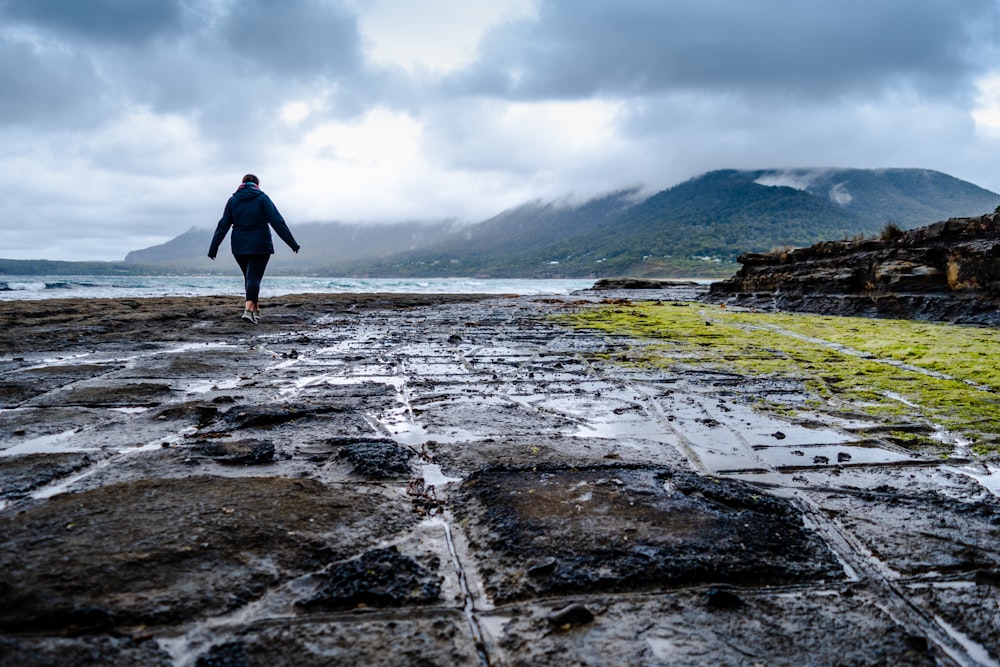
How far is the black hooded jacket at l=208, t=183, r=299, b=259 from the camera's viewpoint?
8.96 metres

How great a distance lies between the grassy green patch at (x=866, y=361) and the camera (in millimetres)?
3285

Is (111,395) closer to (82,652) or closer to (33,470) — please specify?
(33,470)

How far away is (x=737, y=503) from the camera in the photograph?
6.43 feet

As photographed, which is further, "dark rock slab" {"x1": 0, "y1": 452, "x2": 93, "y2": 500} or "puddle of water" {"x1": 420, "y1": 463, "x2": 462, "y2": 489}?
"puddle of water" {"x1": 420, "y1": 463, "x2": 462, "y2": 489}

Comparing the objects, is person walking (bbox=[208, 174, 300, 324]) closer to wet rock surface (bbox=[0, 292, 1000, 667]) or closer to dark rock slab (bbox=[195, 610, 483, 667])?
wet rock surface (bbox=[0, 292, 1000, 667])

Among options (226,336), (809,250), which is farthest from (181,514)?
(809,250)

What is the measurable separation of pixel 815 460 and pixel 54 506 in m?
2.82

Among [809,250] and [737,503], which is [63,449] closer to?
[737,503]

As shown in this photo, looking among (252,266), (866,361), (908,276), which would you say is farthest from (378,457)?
(908,276)

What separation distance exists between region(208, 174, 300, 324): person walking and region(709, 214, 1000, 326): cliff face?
34.6 feet

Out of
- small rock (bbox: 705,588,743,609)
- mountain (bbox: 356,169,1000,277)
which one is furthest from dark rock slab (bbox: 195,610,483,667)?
mountain (bbox: 356,169,1000,277)

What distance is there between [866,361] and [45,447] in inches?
237

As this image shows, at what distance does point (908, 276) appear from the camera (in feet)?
34.0

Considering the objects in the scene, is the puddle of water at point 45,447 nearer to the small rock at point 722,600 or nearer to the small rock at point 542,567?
the small rock at point 542,567
